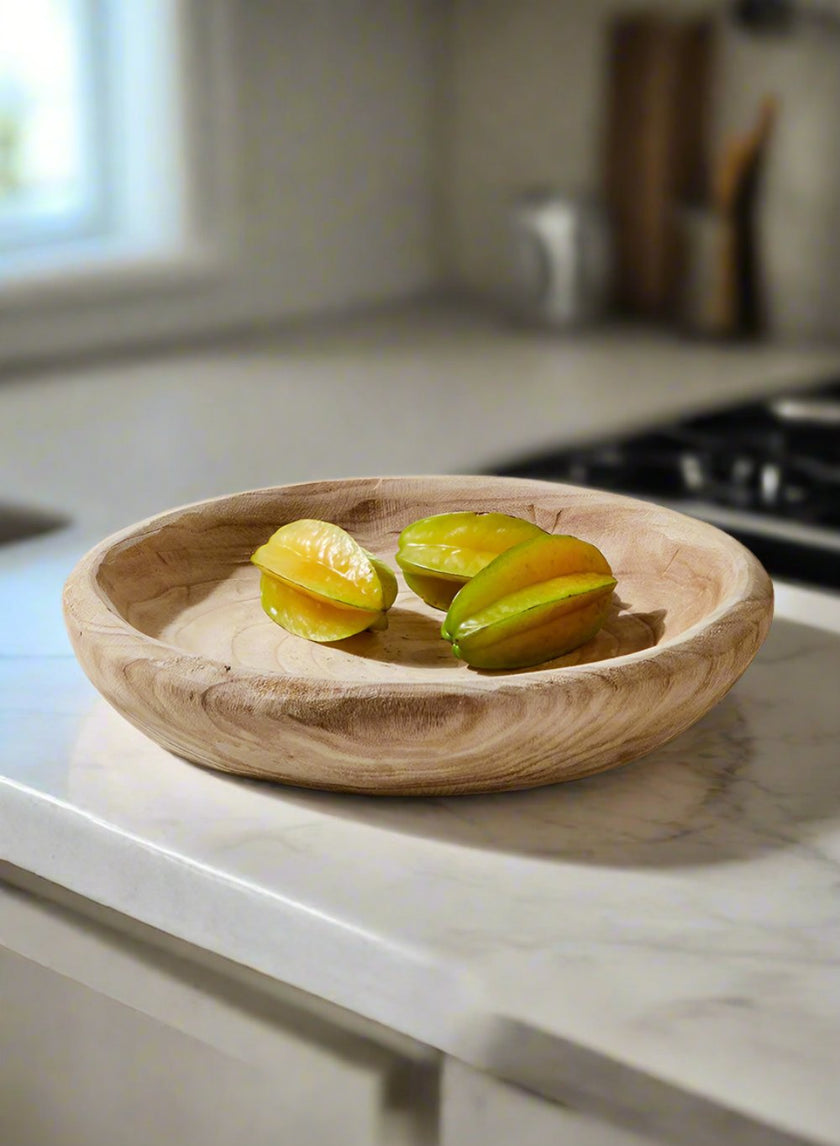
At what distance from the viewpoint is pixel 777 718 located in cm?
66

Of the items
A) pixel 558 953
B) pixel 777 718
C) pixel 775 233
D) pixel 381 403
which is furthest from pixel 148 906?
pixel 775 233

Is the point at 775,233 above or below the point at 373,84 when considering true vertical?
below

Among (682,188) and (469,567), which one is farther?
(682,188)

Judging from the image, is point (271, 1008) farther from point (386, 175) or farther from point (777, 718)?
point (386, 175)

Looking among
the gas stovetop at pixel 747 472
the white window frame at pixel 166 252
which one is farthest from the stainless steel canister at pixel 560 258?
the gas stovetop at pixel 747 472

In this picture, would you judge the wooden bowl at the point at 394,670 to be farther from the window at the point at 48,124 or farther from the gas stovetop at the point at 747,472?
the window at the point at 48,124

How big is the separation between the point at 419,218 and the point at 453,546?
5.62 ft

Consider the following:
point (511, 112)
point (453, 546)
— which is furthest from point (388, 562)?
point (511, 112)

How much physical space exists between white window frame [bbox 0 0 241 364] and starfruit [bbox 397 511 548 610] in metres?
1.19

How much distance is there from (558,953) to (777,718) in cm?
23

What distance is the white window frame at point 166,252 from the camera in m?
1.77

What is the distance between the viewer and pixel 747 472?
1260mm

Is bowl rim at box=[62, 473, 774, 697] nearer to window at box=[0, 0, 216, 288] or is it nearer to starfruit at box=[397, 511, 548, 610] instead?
starfruit at box=[397, 511, 548, 610]

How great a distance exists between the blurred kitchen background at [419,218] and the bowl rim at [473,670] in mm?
708
